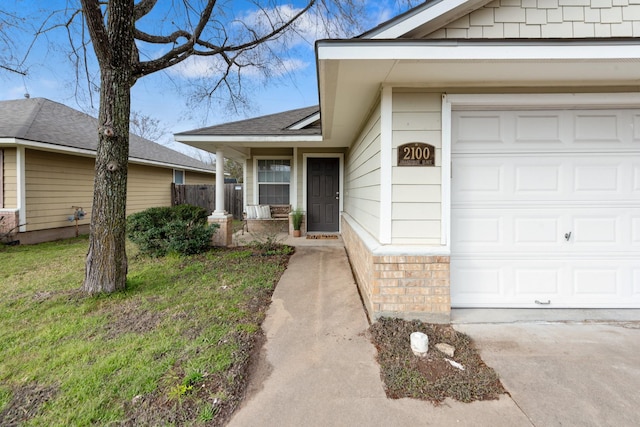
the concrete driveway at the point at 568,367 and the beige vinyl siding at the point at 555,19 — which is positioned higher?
the beige vinyl siding at the point at 555,19

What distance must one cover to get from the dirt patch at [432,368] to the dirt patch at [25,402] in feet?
7.13

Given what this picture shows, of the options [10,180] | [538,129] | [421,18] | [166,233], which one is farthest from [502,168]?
→ [10,180]

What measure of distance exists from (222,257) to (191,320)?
263cm

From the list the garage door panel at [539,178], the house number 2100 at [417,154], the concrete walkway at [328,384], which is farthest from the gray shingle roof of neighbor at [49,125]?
the garage door panel at [539,178]

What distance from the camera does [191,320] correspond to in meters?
2.89

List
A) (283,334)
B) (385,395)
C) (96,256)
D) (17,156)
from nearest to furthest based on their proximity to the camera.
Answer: (385,395) < (283,334) < (96,256) < (17,156)

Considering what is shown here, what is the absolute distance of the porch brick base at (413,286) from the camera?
108 inches

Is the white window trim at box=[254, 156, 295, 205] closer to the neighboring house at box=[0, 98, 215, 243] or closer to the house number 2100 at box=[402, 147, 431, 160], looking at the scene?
the neighboring house at box=[0, 98, 215, 243]

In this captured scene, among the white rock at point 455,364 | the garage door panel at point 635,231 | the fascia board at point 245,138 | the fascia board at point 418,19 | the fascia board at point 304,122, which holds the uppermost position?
the fascia board at point 304,122

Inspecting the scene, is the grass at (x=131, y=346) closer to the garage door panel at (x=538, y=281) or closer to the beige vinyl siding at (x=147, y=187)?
the garage door panel at (x=538, y=281)

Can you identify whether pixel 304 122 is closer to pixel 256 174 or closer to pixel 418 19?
pixel 256 174

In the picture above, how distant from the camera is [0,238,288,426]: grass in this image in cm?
173

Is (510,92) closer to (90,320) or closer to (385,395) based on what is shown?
(385,395)

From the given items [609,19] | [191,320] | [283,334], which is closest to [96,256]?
[191,320]
